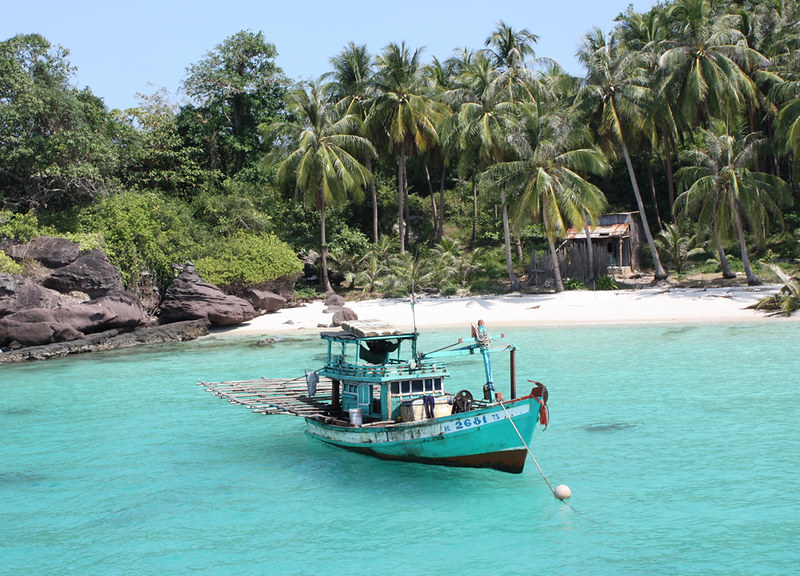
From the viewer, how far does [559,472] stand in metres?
14.2

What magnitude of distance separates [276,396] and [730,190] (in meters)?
24.5

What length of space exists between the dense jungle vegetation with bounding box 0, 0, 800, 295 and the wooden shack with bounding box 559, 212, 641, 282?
3.79 feet

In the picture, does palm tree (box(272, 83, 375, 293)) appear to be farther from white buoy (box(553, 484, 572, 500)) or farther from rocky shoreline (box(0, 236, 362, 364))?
white buoy (box(553, 484, 572, 500))

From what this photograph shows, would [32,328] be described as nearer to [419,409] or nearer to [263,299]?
[263,299]

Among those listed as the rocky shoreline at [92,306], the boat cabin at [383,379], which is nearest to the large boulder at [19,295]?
the rocky shoreline at [92,306]

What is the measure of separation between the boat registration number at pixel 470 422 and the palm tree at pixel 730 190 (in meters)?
24.1

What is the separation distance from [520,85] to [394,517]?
34027 millimetres

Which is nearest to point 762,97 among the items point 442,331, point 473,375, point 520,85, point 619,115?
point 619,115

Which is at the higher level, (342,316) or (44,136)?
(44,136)

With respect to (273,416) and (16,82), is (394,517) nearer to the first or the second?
(273,416)

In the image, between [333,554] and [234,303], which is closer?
[333,554]

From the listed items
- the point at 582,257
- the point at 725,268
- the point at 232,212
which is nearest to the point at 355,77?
the point at 232,212

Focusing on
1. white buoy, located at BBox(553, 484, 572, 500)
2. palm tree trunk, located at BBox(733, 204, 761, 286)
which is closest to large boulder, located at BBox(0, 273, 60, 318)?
white buoy, located at BBox(553, 484, 572, 500)

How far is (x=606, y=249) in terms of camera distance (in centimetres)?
3981
